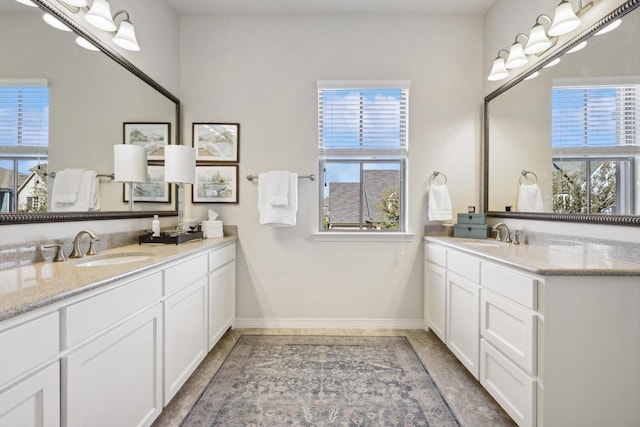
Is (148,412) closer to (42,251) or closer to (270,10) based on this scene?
(42,251)

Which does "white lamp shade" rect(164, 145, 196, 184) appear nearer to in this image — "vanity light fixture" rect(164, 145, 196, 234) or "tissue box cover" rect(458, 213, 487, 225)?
"vanity light fixture" rect(164, 145, 196, 234)

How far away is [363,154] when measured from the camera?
9.81 ft

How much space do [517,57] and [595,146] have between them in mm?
994

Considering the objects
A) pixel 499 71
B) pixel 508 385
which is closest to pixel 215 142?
pixel 499 71

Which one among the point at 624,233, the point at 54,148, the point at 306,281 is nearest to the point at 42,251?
the point at 54,148

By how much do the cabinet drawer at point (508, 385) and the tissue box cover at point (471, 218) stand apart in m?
1.13

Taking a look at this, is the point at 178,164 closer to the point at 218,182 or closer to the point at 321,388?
the point at 218,182

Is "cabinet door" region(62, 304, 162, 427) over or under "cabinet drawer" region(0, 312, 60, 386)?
under

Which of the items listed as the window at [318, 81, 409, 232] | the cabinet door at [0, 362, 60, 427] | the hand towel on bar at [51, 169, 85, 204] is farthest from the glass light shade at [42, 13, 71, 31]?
the window at [318, 81, 409, 232]

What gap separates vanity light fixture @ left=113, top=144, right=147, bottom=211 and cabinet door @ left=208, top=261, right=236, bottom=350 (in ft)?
2.66

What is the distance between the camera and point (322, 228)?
3.06 m

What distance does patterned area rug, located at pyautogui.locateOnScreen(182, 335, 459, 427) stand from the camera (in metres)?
1.73

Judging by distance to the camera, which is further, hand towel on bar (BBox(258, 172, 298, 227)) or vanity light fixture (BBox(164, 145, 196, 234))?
hand towel on bar (BBox(258, 172, 298, 227))

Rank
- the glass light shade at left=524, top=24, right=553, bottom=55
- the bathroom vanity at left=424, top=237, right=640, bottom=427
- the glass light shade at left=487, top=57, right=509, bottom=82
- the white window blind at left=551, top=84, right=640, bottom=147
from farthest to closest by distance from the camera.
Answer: the glass light shade at left=487, top=57, right=509, bottom=82 → the glass light shade at left=524, top=24, right=553, bottom=55 → the white window blind at left=551, top=84, right=640, bottom=147 → the bathroom vanity at left=424, top=237, right=640, bottom=427
